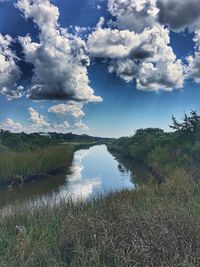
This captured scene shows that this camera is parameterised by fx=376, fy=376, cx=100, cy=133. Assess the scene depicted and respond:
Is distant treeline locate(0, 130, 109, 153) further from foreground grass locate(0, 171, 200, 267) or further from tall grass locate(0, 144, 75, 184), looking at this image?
foreground grass locate(0, 171, 200, 267)

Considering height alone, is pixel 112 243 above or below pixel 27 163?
above

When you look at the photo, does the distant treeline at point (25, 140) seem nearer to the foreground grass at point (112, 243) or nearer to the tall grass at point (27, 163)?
the tall grass at point (27, 163)

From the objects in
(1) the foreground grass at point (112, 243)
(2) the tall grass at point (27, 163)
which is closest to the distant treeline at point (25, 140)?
(2) the tall grass at point (27, 163)

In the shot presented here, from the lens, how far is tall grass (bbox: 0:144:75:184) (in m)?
27.8

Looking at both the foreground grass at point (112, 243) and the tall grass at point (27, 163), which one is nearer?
the foreground grass at point (112, 243)

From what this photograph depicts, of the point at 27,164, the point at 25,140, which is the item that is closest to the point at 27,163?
the point at 27,164

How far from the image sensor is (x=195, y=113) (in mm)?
36281

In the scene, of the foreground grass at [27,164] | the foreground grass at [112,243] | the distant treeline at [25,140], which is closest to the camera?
the foreground grass at [112,243]

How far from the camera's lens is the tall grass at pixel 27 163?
1094 inches

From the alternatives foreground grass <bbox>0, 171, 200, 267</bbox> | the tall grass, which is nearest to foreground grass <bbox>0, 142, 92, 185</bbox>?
the tall grass

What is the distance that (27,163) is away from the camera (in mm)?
30125

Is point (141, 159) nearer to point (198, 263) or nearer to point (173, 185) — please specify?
point (173, 185)

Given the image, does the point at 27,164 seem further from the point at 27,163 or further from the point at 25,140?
the point at 25,140

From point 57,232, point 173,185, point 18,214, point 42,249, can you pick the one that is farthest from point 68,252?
point 173,185
